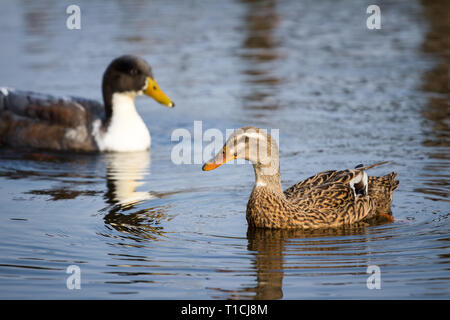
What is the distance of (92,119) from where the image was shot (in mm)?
12586

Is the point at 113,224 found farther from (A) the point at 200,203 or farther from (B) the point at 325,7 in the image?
(B) the point at 325,7

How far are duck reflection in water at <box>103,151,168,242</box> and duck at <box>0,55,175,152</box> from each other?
0.37m

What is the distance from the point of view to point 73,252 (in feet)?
24.9

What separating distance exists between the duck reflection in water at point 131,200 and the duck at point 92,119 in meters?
0.37

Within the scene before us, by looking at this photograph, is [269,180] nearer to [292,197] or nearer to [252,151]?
[252,151]

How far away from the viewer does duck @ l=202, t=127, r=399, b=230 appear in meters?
7.93

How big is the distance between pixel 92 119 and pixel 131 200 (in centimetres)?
347

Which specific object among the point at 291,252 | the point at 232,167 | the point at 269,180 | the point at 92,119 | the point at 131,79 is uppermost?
the point at 131,79

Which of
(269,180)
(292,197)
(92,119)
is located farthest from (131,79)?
(269,180)

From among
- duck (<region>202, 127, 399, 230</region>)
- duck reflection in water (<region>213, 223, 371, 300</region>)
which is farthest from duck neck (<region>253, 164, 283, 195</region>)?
duck reflection in water (<region>213, 223, 371, 300</region>)

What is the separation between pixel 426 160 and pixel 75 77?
8.98 metres

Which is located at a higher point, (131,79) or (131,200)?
(131,79)

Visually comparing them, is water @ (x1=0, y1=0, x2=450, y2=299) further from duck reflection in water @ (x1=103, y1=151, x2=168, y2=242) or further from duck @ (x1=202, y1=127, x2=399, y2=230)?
duck @ (x1=202, y1=127, x2=399, y2=230)
